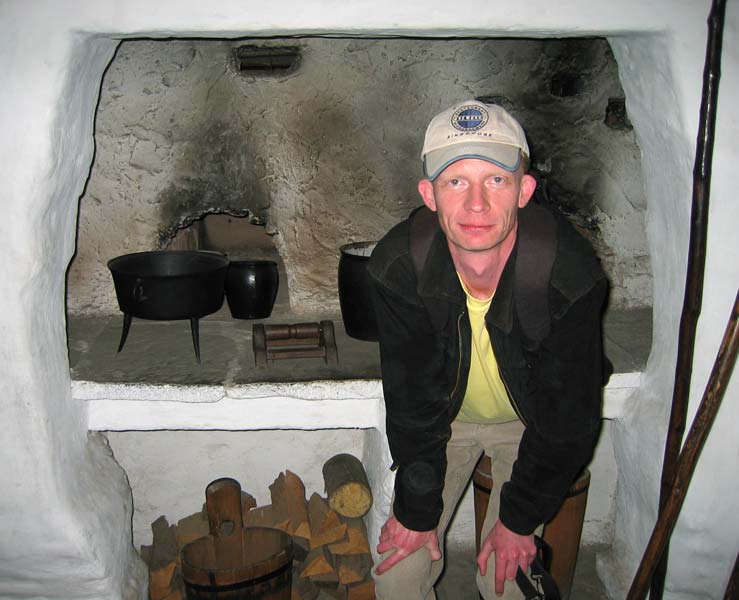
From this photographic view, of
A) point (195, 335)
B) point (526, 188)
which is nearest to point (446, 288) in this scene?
point (526, 188)

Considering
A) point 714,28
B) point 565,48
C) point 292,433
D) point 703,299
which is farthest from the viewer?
Answer: point 292,433

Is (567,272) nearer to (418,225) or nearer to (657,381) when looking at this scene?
(418,225)

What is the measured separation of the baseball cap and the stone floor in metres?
1.94

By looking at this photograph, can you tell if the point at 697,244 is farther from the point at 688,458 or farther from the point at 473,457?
the point at 473,457

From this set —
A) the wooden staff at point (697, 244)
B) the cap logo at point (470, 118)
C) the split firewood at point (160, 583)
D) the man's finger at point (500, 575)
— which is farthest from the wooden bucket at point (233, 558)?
the cap logo at point (470, 118)

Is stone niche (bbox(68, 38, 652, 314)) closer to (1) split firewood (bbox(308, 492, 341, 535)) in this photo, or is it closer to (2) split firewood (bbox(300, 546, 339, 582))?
(1) split firewood (bbox(308, 492, 341, 535))

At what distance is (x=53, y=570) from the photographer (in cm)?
209

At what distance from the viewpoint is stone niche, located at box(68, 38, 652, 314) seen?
98.1 inches

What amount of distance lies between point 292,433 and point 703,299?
1.78 m

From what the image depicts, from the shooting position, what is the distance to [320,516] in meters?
2.64

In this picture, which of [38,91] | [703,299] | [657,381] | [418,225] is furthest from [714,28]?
[38,91]

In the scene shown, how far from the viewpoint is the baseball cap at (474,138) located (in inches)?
53.7

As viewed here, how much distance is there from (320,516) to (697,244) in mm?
1801

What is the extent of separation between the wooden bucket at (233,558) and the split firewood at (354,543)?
25 cm
